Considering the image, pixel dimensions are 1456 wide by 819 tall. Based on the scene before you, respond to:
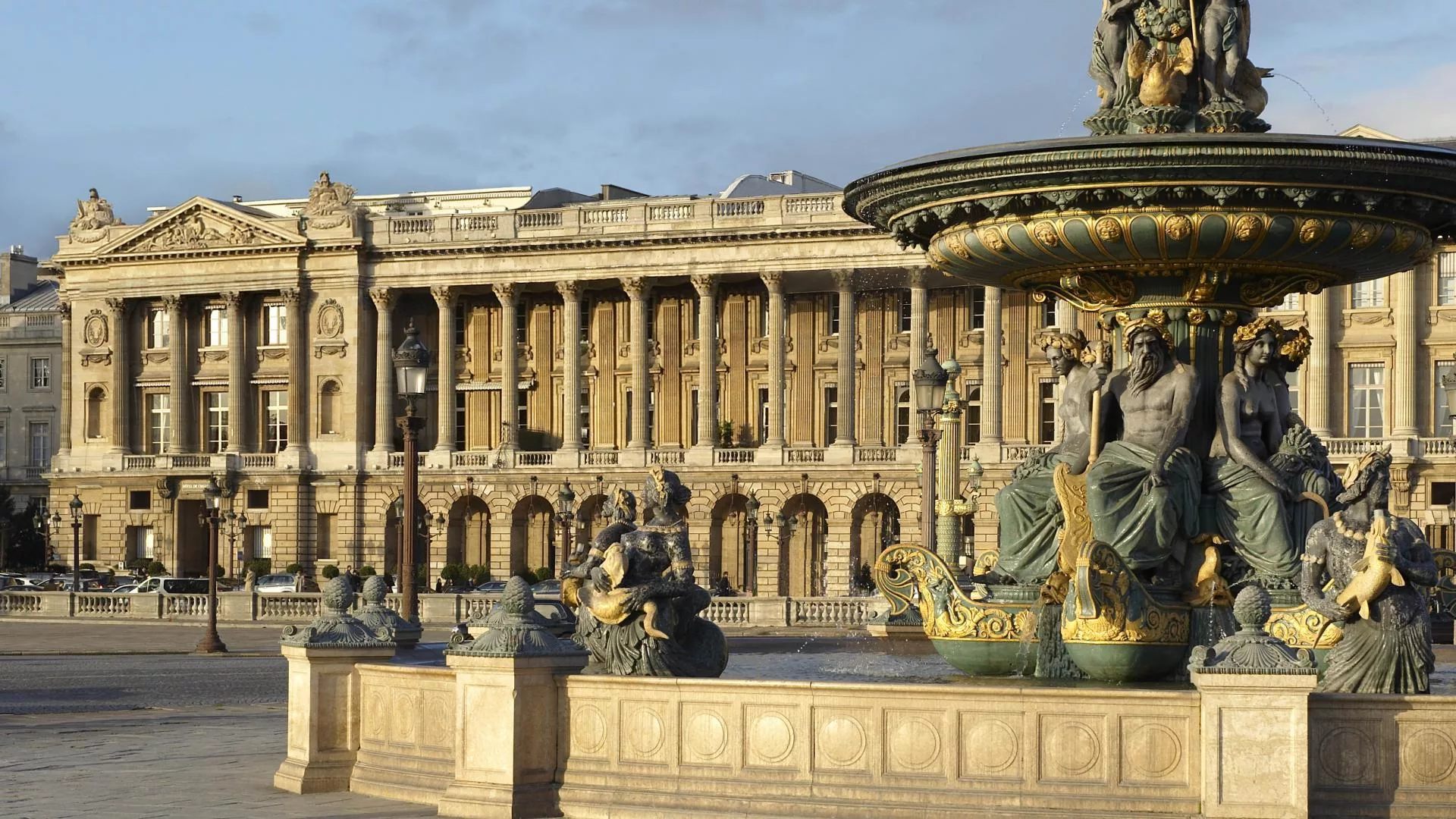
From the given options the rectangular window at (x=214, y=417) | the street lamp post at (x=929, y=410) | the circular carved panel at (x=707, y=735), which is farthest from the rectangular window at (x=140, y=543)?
the circular carved panel at (x=707, y=735)

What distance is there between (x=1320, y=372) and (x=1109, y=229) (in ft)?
208

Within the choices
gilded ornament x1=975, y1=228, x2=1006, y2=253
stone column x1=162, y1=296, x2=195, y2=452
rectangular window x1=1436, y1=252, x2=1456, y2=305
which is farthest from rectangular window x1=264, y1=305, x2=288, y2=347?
gilded ornament x1=975, y1=228, x2=1006, y2=253

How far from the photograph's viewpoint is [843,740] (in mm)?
12211

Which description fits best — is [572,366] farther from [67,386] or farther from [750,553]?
[67,386]

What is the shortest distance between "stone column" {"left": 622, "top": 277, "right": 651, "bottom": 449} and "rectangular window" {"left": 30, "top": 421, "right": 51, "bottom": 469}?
1349 inches

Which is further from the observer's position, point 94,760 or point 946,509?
point 946,509

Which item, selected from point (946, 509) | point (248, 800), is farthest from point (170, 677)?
point (248, 800)

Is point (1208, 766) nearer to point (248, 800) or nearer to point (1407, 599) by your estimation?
point (1407, 599)

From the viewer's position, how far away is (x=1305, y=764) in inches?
452

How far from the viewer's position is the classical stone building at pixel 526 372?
8344 centimetres

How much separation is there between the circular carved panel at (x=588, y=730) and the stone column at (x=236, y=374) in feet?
264

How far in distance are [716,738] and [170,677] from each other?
24.3m

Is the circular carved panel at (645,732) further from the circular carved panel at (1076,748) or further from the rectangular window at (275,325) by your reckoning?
the rectangular window at (275,325)

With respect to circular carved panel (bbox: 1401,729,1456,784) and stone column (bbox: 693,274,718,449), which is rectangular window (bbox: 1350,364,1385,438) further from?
circular carved panel (bbox: 1401,729,1456,784)
